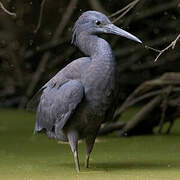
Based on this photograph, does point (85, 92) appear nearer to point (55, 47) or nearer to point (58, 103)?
point (58, 103)

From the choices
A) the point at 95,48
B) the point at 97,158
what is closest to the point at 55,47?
the point at 97,158

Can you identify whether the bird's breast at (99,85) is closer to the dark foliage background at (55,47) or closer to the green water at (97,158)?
the green water at (97,158)

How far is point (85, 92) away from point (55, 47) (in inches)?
180

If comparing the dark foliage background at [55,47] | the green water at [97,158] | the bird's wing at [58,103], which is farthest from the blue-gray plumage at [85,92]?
the dark foliage background at [55,47]

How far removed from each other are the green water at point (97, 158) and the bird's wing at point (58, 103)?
0.97 ft

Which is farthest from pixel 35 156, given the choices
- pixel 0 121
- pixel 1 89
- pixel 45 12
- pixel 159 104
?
pixel 1 89

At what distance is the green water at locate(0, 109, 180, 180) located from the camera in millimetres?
3936

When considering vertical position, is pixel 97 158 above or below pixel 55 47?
above

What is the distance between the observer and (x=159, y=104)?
6.38 m

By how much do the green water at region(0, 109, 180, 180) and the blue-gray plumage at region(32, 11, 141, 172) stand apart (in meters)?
0.20

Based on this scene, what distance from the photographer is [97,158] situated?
4.80 m

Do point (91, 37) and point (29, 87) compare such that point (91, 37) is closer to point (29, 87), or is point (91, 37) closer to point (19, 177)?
point (19, 177)

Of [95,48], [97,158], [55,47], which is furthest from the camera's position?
[55,47]

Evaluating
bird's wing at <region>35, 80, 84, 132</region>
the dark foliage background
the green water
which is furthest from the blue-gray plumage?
the dark foliage background
